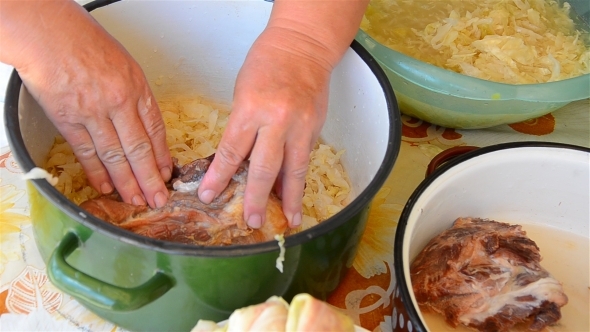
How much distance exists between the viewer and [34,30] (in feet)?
1.98

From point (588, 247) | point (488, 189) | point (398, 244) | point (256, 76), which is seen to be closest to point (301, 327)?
point (398, 244)

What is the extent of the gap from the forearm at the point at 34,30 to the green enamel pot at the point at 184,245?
41mm

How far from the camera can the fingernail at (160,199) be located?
705 mm

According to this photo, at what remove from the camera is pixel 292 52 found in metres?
0.68

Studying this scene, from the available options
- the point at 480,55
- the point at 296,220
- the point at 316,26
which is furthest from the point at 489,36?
the point at 296,220

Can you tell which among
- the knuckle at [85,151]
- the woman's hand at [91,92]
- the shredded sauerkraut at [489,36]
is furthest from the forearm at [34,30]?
the shredded sauerkraut at [489,36]

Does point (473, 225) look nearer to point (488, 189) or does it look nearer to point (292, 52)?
point (488, 189)

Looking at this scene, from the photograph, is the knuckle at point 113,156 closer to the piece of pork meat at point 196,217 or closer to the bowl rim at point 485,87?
the piece of pork meat at point 196,217

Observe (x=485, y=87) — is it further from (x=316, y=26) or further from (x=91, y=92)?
(x=91, y=92)

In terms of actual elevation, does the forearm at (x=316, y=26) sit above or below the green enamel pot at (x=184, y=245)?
above

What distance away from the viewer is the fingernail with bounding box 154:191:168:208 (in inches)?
27.8

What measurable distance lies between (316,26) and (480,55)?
46cm

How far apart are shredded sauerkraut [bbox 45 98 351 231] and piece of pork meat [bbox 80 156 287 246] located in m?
0.09

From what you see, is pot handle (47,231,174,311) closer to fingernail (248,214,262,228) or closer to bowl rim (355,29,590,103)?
fingernail (248,214,262,228)
